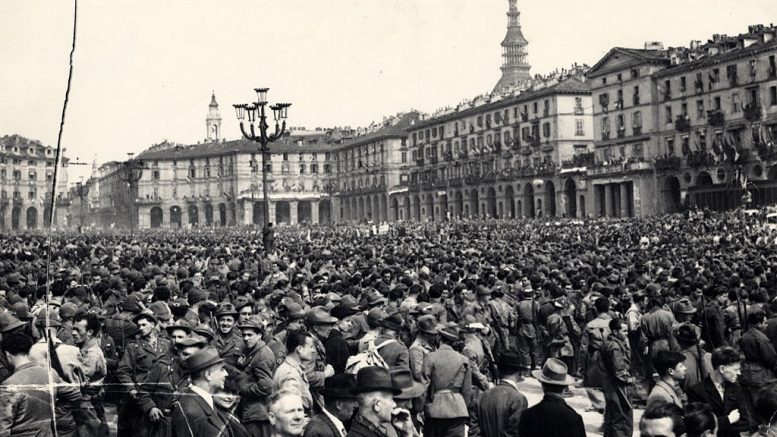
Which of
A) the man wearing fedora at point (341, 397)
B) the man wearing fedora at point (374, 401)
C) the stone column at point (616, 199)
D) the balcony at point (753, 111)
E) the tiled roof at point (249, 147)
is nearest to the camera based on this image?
the man wearing fedora at point (374, 401)

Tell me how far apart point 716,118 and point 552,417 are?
55.0m

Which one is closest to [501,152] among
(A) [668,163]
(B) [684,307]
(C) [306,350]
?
(A) [668,163]

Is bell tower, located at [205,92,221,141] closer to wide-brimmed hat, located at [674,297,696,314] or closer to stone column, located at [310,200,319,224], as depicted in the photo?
stone column, located at [310,200,319,224]

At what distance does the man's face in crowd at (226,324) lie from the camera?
8461 millimetres

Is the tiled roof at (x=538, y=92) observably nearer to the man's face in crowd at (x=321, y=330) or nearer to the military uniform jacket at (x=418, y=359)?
the man's face in crowd at (x=321, y=330)

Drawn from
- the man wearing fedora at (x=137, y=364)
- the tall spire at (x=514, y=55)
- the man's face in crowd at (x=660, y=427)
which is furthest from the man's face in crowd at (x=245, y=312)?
the tall spire at (x=514, y=55)

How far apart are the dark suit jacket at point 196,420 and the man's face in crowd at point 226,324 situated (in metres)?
3.09

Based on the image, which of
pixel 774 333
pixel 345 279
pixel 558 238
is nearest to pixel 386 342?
pixel 774 333

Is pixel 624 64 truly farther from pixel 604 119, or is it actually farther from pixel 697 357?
pixel 697 357

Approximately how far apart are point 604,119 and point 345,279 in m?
55.4

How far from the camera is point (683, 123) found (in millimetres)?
58469

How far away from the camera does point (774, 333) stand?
962 cm

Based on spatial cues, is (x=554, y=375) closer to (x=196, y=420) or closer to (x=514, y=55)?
(x=196, y=420)

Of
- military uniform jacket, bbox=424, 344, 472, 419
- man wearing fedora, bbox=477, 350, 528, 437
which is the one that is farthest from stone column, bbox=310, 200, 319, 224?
man wearing fedora, bbox=477, 350, 528, 437
